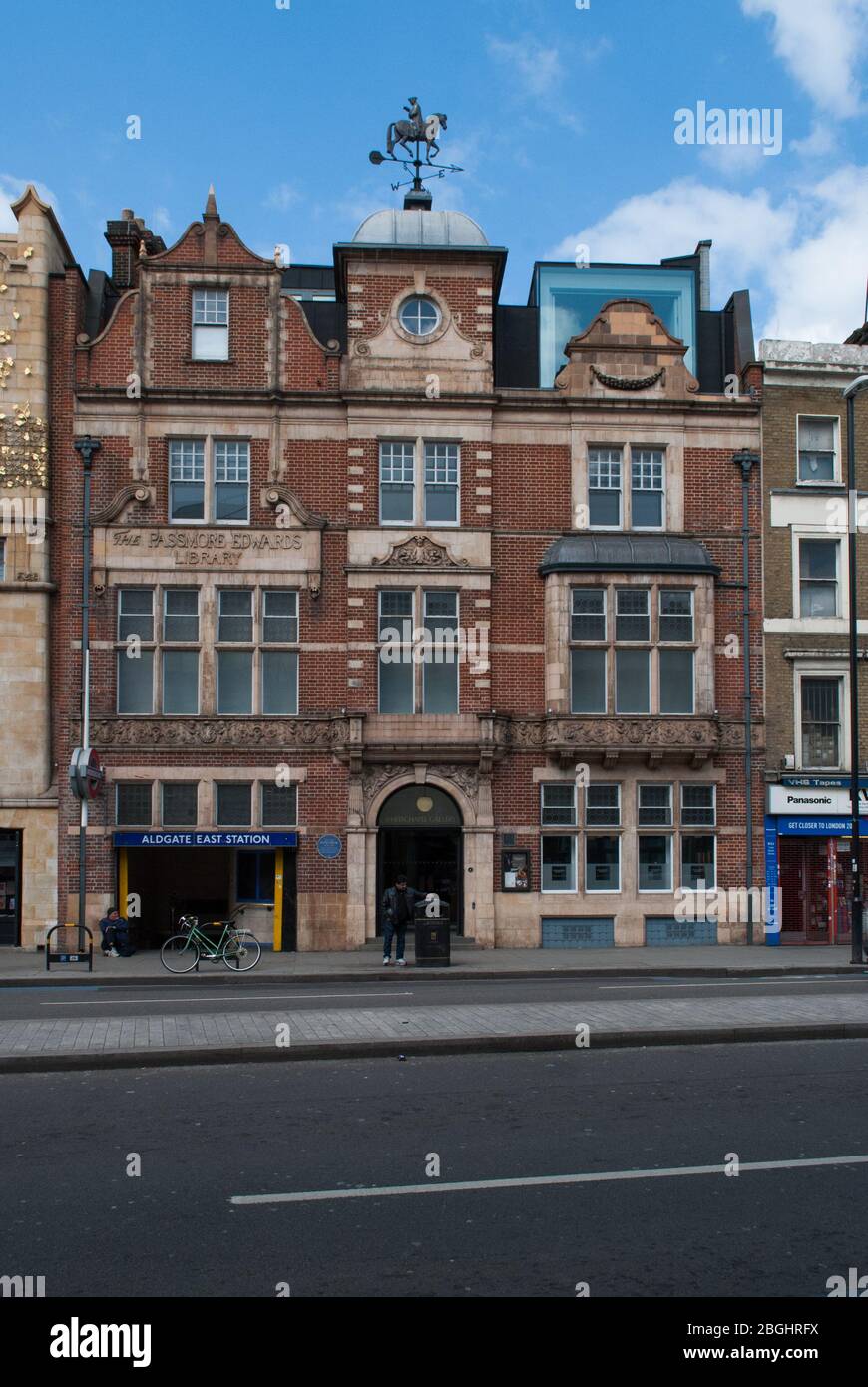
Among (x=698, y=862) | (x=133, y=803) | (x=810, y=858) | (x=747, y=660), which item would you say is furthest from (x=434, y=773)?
(x=810, y=858)

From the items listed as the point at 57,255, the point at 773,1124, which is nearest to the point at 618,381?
the point at 57,255

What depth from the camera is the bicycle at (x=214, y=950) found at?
2375 cm

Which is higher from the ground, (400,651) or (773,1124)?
(400,651)

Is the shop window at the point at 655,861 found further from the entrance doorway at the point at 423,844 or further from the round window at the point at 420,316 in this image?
the round window at the point at 420,316

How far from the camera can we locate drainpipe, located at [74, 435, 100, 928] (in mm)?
27141

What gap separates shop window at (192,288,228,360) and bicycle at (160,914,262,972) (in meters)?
12.6

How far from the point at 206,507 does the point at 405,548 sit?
4.38m

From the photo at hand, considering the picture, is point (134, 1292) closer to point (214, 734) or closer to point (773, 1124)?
point (773, 1124)

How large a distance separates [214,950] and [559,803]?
854 centimetres

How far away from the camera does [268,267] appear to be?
2873 cm

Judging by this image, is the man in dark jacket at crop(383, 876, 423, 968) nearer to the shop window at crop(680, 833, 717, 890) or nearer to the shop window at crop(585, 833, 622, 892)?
the shop window at crop(585, 833, 622, 892)

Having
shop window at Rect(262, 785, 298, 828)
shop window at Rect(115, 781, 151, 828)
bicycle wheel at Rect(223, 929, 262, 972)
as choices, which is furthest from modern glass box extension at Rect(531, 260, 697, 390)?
bicycle wheel at Rect(223, 929, 262, 972)

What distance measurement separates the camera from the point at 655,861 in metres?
28.8

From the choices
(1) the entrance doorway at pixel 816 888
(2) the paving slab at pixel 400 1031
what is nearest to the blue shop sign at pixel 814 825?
(1) the entrance doorway at pixel 816 888
